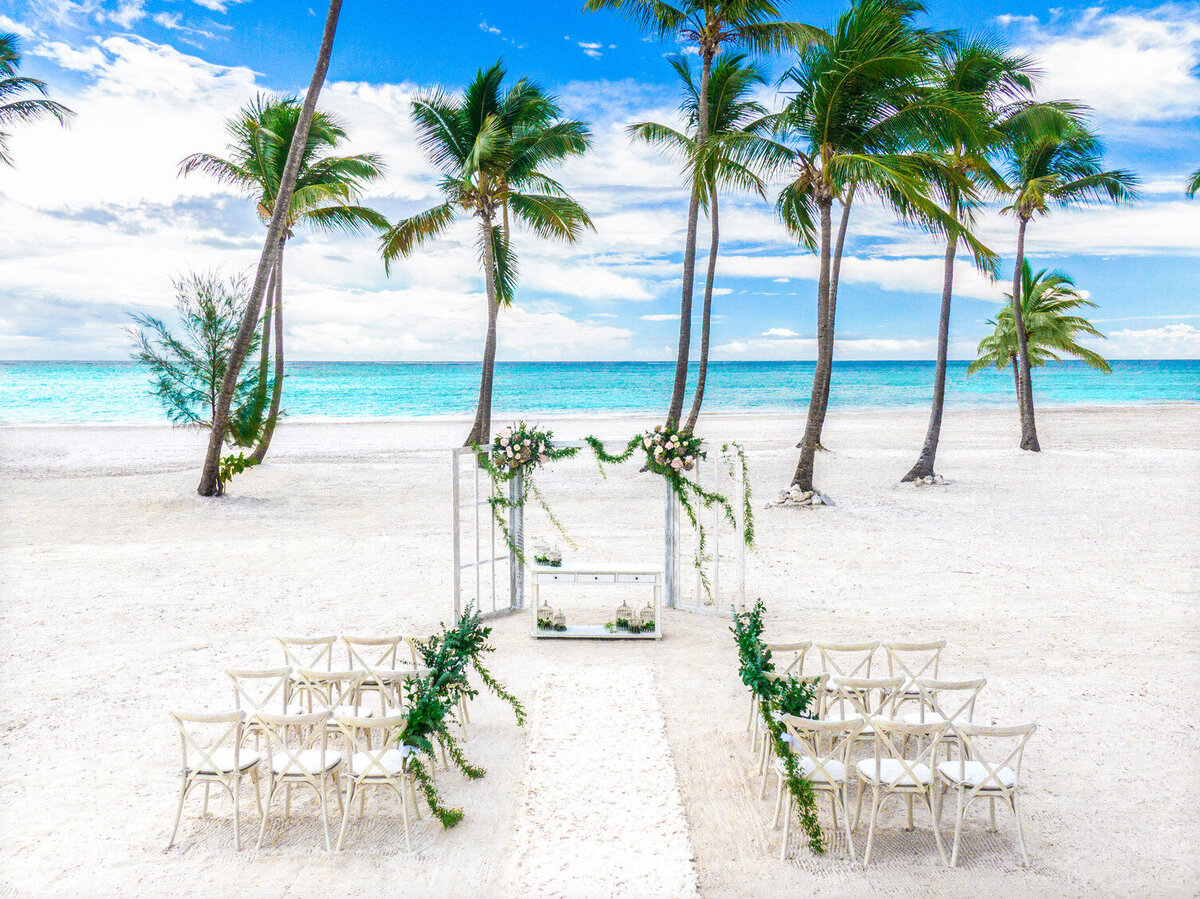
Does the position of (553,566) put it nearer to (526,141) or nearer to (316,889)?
(316,889)

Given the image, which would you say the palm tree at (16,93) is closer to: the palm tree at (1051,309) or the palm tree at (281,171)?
the palm tree at (281,171)

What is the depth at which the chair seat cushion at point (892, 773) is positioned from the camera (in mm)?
4367

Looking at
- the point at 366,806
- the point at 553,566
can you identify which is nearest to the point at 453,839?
the point at 366,806

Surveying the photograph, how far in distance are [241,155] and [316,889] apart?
59.8 feet

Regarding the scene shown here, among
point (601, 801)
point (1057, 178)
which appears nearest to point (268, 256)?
point (601, 801)

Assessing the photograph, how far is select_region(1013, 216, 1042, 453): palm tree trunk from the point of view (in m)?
21.2

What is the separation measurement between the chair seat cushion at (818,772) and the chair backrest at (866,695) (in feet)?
1.27

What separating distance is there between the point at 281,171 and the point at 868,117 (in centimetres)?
1217

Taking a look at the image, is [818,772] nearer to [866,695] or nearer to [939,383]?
[866,695]

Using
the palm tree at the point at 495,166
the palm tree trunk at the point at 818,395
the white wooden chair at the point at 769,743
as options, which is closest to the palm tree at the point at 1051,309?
the palm tree trunk at the point at 818,395

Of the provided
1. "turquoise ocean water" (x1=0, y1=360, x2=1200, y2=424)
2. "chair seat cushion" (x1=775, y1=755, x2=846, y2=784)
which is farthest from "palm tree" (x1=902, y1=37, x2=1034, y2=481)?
"turquoise ocean water" (x1=0, y1=360, x2=1200, y2=424)

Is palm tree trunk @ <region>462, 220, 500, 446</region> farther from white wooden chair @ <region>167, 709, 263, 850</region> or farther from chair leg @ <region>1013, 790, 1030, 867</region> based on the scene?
chair leg @ <region>1013, 790, 1030, 867</region>

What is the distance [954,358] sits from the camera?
122750 mm

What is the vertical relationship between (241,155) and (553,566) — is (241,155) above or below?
above
